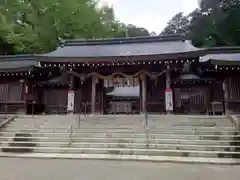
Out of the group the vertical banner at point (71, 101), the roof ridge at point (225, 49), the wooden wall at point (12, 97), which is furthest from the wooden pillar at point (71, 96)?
the roof ridge at point (225, 49)

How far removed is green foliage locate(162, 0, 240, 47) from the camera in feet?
118

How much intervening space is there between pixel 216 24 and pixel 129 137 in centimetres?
3164

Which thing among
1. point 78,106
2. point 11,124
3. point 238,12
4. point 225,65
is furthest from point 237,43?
point 11,124

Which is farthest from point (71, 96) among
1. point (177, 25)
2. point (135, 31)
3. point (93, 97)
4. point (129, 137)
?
point (177, 25)

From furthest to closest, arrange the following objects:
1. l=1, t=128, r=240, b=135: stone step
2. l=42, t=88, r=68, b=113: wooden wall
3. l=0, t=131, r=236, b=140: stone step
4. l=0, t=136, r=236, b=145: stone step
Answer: l=42, t=88, r=68, b=113: wooden wall → l=1, t=128, r=240, b=135: stone step → l=0, t=131, r=236, b=140: stone step → l=0, t=136, r=236, b=145: stone step

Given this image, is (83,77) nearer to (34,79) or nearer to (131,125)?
(34,79)

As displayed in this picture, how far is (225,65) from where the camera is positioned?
14062 millimetres

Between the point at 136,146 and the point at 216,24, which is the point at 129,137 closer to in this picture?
the point at 136,146

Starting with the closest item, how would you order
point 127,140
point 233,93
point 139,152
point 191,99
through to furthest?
point 139,152 → point 127,140 → point 233,93 → point 191,99

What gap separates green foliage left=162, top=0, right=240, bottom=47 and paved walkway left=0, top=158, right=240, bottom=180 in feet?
98.3

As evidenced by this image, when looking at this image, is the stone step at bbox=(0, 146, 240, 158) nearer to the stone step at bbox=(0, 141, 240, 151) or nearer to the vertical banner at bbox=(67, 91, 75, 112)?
the stone step at bbox=(0, 141, 240, 151)

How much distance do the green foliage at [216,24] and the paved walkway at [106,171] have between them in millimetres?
29961

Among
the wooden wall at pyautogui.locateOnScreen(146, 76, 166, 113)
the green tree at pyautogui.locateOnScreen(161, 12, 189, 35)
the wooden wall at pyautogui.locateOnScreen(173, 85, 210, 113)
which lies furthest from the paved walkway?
the green tree at pyautogui.locateOnScreen(161, 12, 189, 35)

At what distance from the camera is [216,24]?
3747cm
